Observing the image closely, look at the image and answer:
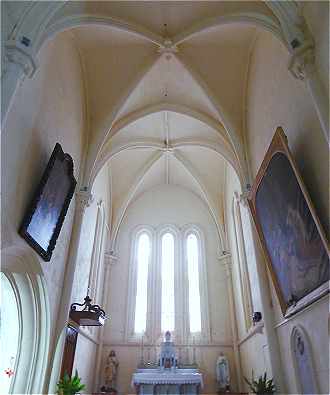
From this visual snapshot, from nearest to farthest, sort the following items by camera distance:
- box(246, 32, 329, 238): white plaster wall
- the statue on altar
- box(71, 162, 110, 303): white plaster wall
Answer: box(246, 32, 329, 238): white plaster wall < box(71, 162, 110, 303): white plaster wall < the statue on altar

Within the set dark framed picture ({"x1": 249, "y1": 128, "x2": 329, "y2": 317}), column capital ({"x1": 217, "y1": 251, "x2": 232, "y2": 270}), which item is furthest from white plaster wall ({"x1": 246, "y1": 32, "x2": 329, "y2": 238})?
column capital ({"x1": 217, "y1": 251, "x2": 232, "y2": 270})

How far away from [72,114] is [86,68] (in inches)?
66.3

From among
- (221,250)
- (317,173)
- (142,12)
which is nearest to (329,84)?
(317,173)

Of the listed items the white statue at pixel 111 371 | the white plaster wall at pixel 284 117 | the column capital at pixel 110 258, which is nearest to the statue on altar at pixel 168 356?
the white statue at pixel 111 371

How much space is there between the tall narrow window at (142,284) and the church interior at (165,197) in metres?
0.06

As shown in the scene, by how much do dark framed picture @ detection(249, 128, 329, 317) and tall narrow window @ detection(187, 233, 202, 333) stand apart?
20.5 feet

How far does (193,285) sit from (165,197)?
4.30 meters

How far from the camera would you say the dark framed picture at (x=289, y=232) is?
497cm

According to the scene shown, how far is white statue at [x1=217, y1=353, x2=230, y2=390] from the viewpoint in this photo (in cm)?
1066

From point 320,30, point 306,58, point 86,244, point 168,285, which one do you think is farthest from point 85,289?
point 320,30

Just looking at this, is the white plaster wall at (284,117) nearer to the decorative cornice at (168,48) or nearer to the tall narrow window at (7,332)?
the decorative cornice at (168,48)

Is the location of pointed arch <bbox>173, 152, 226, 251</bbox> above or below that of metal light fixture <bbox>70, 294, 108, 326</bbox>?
above

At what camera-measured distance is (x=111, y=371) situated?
10.9m

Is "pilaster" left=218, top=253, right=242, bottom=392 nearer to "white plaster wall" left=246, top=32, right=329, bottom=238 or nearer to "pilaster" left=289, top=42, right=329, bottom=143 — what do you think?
"white plaster wall" left=246, top=32, right=329, bottom=238
